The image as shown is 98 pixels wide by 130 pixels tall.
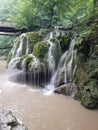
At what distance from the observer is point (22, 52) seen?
15.9 metres

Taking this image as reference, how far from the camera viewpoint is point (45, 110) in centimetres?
809

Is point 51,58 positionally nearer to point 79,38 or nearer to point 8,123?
point 79,38

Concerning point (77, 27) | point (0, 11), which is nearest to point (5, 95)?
point (77, 27)

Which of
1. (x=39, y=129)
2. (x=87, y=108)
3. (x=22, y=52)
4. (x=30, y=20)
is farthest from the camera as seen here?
(x=30, y=20)

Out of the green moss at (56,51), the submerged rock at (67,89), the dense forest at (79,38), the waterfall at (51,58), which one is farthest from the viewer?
the green moss at (56,51)

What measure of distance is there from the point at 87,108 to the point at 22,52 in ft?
28.4

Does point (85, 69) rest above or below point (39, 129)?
above

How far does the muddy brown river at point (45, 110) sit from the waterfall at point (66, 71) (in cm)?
92

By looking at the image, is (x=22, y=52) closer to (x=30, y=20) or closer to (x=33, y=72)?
(x=33, y=72)

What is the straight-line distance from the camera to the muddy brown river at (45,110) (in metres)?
6.90

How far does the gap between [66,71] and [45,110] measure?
3.42m

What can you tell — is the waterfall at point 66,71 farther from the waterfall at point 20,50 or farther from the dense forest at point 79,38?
the waterfall at point 20,50

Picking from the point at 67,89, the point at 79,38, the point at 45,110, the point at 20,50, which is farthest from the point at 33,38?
the point at 45,110

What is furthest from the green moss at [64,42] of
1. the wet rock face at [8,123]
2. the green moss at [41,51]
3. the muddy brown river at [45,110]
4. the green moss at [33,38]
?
the wet rock face at [8,123]
